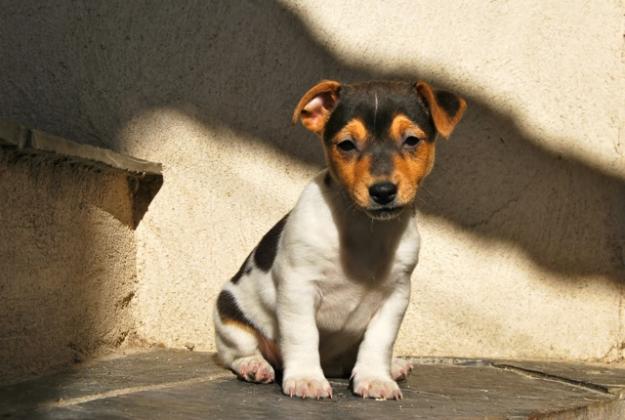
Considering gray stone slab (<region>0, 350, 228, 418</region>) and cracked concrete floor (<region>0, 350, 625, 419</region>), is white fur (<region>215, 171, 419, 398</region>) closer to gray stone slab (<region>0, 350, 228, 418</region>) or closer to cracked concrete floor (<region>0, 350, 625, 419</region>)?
cracked concrete floor (<region>0, 350, 625, 419</region>)

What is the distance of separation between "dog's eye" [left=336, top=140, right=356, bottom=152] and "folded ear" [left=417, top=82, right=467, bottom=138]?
15.5 inches

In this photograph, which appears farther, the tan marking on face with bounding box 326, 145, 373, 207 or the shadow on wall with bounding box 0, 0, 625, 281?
the shadow on wall with bounding box 0, 0, 625, 281

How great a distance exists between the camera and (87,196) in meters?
5.00

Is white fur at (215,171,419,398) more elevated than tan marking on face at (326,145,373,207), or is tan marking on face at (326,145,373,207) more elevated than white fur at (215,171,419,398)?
tan marking on face at (326,145,373,207)

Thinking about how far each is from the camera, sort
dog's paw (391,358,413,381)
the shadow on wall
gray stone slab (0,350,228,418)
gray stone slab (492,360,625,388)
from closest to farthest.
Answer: gray stone slab (0,350,228,418) → dog's paw (391,358,413,381) → gray stone slab (492,360,625,388) → the shadow on wall

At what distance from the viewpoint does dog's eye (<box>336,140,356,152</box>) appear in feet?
13.1

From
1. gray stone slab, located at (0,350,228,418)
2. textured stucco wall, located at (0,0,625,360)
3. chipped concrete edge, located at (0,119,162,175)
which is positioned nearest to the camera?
gray stone slab, located at (0,350,228,418)

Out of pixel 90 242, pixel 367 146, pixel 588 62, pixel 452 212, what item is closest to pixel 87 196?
pixel 90 242

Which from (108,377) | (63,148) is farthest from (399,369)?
(63,148)

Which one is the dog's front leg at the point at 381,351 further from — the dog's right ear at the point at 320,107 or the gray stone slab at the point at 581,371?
the gray stone slab at the point at 581,371

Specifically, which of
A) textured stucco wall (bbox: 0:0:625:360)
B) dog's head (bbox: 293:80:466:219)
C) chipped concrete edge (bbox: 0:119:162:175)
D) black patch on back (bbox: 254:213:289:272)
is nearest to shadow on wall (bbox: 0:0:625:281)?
textured stucco wall (bbox: 0:0:625:360)

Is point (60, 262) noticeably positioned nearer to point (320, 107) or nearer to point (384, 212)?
point (320, 107)

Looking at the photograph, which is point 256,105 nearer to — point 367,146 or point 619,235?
point 367,146

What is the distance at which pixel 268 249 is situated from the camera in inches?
176
